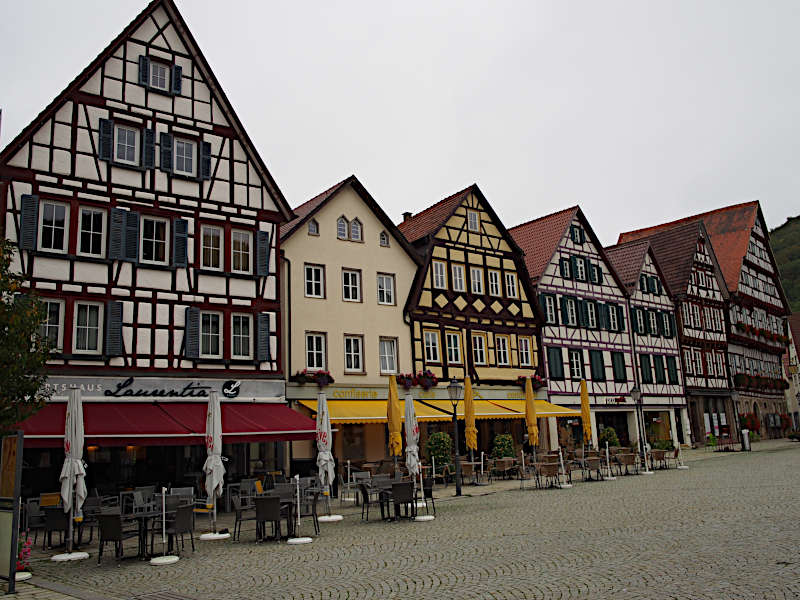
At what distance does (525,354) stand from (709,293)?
20031mm

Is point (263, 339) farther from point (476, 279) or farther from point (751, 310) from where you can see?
point (751, 310)

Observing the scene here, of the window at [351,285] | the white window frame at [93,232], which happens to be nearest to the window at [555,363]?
the window at [351,285]

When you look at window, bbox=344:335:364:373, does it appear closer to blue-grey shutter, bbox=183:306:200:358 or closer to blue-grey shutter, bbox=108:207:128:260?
blue-grey shutter, bbox=183:306:200:358

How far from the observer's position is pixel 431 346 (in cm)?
3002

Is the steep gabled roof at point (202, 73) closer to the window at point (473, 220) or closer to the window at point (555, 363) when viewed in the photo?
the window at point (473, 220)

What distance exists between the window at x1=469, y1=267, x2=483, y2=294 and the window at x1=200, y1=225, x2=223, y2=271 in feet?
41.5

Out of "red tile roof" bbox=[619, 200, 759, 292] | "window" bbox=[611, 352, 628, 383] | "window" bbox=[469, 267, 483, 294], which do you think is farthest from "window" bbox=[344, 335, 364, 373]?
"red tile roof" bbox=[619, 200, 759, 292]

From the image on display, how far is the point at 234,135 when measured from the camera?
79.4ft

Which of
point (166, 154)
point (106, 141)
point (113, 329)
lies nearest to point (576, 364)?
point (166, 154)

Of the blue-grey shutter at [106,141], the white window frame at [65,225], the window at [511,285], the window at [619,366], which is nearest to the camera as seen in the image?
the white window frame at [65,225]

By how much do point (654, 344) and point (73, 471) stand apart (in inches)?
1359

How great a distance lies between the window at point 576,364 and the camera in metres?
36.1

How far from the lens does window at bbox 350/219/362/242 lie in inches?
1121

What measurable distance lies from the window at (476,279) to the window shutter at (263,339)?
38.0 ft
